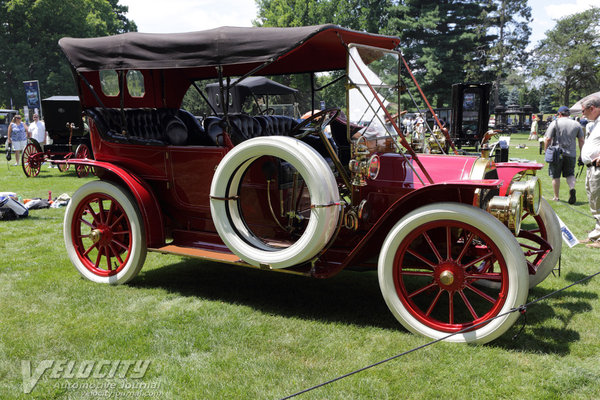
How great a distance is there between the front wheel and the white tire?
7.01ft

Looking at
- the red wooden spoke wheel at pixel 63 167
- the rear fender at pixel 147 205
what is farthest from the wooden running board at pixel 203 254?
the red wooden spoke wheel at pixel 63 167

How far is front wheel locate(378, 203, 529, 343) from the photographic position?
2.81 meters

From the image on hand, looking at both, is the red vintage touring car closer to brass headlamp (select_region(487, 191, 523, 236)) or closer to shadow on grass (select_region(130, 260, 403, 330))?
brass headlamp (select_region(487, 191, 523, 236))

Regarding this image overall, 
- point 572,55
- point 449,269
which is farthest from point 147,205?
point 572,55

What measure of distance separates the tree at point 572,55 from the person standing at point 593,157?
44.9 metres

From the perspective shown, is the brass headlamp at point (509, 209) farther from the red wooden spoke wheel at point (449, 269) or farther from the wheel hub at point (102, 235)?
the wheel hub at point (102, 235)

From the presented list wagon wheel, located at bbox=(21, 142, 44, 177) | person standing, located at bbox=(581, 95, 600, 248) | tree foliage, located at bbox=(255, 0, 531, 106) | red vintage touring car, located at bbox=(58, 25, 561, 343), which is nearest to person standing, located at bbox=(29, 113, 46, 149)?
wagon wheel, located at bbox=(21, 142, 44, 177)

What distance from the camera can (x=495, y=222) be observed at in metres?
2.83

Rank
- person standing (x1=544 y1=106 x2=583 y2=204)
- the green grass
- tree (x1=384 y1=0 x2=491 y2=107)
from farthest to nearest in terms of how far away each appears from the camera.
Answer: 1. tree (x1=384 y1=0 x2=491 y2=107)
2. person standing (x1=544 y1=106 x2=583 y2=204)
3. the green grass

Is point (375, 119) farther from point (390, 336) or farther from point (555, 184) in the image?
point (555, 184)

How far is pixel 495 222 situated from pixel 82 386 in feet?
8.38

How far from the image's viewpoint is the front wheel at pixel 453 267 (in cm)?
281

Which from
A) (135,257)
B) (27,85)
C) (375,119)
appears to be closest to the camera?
(375,119)

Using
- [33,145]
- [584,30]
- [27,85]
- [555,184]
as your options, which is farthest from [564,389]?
[584,30]
